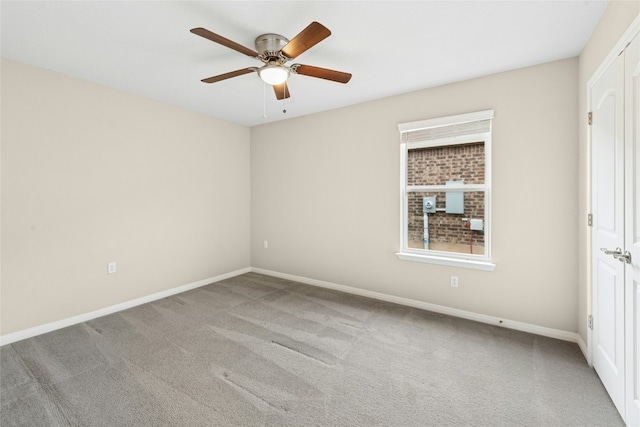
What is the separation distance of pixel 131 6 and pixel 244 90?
4.78 ft

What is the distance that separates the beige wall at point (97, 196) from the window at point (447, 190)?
2.89 m

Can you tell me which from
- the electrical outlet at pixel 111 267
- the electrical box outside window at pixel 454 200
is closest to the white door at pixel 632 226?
the electrical box outside window at pixel 454 200

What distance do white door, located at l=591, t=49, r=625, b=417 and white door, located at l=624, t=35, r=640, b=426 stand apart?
68mm

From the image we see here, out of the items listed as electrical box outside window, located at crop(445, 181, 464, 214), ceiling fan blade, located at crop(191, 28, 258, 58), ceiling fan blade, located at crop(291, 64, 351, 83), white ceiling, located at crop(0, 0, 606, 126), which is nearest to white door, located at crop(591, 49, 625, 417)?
white ceiling, located at crop(0, 0, 606, 126)

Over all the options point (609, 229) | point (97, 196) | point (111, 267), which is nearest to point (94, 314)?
point (111, 267)

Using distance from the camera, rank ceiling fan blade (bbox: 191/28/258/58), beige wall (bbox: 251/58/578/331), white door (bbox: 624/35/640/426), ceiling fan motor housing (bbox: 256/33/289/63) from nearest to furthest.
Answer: white door (bbox: 624/35/640/426) < ceiling fan blade (bbox: 191/28/258/58) < ceiling fan motor housing (bbox: 256/33/289/63) < beige wall (bbox: 251/58/578/331)

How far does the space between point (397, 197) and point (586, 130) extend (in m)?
1.75

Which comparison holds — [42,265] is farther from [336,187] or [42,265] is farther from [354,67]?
[354,67]

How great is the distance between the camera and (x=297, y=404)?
180 centimetres

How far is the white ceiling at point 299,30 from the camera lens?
188cm

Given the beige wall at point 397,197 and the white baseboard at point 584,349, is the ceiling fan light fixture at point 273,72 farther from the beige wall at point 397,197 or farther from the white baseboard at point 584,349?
the white baseboard at point 584,349

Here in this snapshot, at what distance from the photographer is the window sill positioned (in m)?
2.91

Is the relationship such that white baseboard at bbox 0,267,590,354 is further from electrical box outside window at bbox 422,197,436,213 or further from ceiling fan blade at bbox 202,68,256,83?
ceiling fan blade at bbox 202,68,256,83

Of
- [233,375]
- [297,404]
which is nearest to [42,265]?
[233,375]
